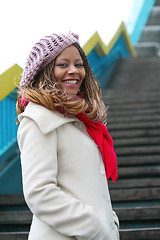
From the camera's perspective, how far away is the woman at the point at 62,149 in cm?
116

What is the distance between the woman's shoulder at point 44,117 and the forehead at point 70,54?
22 cm

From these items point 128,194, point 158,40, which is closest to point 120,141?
point 128,194

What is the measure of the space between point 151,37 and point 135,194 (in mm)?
17019

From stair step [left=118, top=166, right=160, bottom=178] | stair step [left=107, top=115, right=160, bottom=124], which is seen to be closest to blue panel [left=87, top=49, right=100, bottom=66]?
stair step [left=107, top=115, right=160, bottom=124]

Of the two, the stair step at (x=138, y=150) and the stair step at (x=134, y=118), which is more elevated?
the stair step at (x=138, y=150)

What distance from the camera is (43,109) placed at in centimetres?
127

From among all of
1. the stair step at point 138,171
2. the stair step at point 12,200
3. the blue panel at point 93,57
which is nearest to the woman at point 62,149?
the stair step at point 12,200

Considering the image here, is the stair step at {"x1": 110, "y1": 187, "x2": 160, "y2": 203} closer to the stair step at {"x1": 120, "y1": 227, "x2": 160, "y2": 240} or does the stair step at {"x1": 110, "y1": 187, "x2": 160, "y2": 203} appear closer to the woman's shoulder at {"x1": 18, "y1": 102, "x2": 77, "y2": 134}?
the stair step at {"x1": 120, "y1": 227, "x2": 160, "y2": 240}

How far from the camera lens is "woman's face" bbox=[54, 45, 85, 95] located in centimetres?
135

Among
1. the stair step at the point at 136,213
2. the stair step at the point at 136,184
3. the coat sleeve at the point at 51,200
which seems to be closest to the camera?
the coat sleeve at the point at 51,200

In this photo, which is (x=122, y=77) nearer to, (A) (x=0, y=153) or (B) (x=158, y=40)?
(A) (x=0, y=153)

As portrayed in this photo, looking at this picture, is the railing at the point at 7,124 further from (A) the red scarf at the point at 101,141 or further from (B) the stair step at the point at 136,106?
(A) the red scarf at the point at 101,141

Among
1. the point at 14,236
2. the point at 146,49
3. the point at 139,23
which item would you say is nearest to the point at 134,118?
the point at 14,236

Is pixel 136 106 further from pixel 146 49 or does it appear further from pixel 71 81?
pixel 146 49
